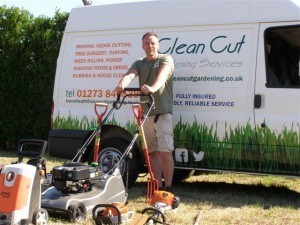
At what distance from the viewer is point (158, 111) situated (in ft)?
19.1

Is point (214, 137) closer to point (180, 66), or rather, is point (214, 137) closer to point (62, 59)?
point (180, 66)

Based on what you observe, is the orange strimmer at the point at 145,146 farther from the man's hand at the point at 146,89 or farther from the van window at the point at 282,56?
the van window at the point at 282,56

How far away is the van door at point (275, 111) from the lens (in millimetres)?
5648

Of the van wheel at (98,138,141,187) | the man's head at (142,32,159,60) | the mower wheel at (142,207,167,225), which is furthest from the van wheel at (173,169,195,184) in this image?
the mower wheel at (142,207,167,225)

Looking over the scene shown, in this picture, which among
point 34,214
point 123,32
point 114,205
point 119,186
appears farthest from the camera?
point 123,32

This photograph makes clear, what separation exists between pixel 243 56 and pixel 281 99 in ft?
2.12

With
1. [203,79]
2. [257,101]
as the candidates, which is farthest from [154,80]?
[257,101]

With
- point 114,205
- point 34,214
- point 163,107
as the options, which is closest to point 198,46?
point 163,107

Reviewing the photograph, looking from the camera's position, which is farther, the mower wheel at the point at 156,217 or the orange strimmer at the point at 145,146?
the orange strimmer at the point at 145,146

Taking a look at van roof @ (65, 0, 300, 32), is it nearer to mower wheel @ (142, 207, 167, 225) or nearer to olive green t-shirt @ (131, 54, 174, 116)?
olive green t-shirt @ (131, 54, 174, 116)

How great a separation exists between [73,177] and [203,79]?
7.22 ft

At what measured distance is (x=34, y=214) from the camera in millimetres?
4168

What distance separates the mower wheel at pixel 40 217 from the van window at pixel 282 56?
2822mm

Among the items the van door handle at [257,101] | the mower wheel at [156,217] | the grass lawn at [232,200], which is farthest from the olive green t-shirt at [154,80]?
the mower wheel at [156,217]
